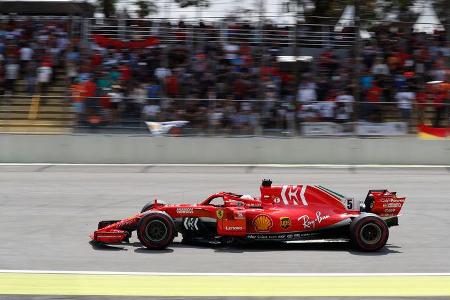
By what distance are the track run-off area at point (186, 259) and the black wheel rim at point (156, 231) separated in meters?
0.19

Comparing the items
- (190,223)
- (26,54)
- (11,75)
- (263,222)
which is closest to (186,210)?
(190,223)

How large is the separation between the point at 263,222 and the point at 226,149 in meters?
9.82

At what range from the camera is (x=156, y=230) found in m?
8.88

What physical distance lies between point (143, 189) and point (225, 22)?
7836 millimetres

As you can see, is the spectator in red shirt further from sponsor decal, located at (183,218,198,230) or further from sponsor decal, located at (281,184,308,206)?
sponsor decal, located at (183,218,198,230)

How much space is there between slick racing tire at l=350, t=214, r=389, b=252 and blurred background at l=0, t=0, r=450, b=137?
9.63 meters

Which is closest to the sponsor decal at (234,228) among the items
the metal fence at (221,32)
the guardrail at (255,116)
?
the guardrail at (255,116)

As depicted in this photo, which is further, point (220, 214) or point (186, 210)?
point (186, 210)

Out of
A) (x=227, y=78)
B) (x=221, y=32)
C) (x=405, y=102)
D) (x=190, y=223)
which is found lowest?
(x=190, y=223)

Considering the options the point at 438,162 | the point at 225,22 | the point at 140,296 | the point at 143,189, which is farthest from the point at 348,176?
the point at 140,296

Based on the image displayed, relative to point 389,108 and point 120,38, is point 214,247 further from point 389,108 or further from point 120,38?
point 120,38

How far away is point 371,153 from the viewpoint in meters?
18.4

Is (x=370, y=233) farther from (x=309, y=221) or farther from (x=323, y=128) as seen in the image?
(x=323, y=128)

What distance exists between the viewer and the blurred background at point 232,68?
1834 cm
